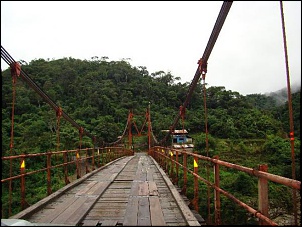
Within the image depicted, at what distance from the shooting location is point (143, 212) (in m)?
3.30

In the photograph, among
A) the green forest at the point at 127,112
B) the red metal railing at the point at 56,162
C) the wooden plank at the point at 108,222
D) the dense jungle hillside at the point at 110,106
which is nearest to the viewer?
the wooden plank at the point at 108,222

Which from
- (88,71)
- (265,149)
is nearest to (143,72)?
(88,71)

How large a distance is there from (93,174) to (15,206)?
11.0 meters

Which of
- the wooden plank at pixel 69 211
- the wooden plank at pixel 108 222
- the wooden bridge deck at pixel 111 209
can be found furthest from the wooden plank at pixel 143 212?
the wooden plank at pixel 69 211

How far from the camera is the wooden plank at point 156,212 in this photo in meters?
2.88

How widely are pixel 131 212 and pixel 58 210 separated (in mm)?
906

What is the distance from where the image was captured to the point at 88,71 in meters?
71.4

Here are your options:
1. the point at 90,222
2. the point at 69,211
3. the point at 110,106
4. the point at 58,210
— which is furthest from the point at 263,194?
the point at 110,106

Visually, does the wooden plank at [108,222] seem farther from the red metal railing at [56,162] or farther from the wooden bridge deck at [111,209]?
the red metal railing at [56,162]

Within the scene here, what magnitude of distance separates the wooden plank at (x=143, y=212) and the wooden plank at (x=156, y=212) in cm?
5

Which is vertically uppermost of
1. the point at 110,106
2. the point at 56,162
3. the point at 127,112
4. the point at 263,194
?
the point at 110,106

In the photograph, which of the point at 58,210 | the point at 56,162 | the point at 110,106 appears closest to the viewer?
the point at 58,210

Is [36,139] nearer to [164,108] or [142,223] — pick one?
[142,223]

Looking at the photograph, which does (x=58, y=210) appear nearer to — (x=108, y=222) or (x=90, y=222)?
(x=90, y=222)
